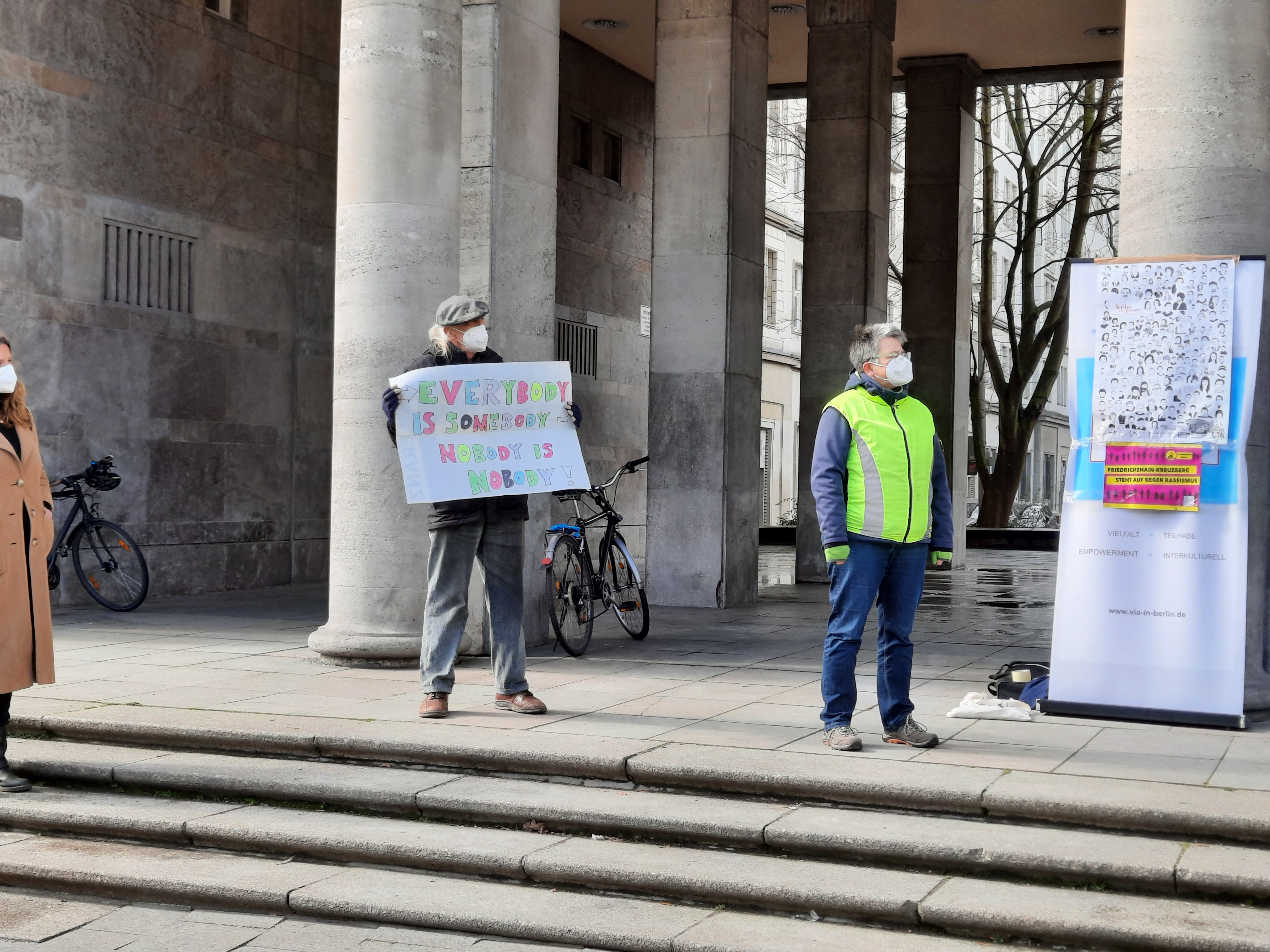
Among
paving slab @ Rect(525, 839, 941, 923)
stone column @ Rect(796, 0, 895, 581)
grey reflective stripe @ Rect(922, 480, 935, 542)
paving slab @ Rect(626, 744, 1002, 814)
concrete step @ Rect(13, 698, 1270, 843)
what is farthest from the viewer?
stone column @ Rect(796, 0, 895, 581)

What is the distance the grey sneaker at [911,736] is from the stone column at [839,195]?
9731 mm

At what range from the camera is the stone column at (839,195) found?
1661 centimetres

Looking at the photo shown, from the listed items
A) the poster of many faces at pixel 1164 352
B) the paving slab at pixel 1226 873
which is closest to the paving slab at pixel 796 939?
the paving slab at pixel 1226 873

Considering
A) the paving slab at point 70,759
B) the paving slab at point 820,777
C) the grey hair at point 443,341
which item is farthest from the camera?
the grey hair at point 443,341

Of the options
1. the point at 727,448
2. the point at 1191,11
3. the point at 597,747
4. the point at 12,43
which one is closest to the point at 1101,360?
the point at 1191,11

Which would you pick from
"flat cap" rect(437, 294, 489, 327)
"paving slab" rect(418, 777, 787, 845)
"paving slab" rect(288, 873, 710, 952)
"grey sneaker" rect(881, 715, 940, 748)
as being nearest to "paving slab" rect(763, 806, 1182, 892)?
"paving slab" rect(418, 777, 787, 845)

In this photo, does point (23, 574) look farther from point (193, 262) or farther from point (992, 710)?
point (193, 262)

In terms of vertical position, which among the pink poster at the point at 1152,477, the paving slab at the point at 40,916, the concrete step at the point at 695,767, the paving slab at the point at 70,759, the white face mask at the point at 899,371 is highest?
the white face mask at the point at 899,371

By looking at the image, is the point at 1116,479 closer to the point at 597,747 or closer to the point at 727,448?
the point at 597,747

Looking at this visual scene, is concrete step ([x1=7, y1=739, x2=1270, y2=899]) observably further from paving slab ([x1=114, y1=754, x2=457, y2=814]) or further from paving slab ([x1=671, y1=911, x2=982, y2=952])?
paving slab ([x1=671, y1=911, x2=982, y2=952])

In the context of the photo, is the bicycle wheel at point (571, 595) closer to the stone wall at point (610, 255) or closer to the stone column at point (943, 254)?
the stone wall at point (610, 255)

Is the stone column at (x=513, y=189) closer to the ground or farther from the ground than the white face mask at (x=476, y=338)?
farther from the ground

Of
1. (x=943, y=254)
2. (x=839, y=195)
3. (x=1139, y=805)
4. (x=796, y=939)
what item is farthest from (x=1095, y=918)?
(x=943, y=254)

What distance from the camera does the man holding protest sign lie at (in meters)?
7.54
